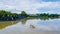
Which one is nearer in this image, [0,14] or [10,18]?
[10,18]

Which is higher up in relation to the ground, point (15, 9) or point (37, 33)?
point (15, 9)

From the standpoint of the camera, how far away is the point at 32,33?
3.89 metres

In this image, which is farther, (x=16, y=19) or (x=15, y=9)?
(x=16, y=19)

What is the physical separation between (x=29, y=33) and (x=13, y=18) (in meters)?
3.32

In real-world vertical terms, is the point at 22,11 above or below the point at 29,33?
above

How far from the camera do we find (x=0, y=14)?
25.0 ft

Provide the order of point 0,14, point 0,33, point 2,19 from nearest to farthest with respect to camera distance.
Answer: point 0,33 → point 2,19 → point 0,14

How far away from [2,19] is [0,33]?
115 inches

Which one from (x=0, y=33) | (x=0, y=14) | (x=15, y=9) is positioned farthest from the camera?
(x=0, y=14)

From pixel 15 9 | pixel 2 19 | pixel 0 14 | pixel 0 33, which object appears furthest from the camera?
pixel 0 14

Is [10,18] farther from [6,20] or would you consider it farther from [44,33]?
[44,33]

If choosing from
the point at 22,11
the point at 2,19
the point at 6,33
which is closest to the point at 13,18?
the point at 2,19

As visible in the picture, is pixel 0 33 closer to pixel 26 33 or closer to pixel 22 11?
pixel 26 33

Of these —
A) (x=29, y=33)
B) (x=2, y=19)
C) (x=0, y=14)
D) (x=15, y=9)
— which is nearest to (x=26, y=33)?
(x=29, y=33)
